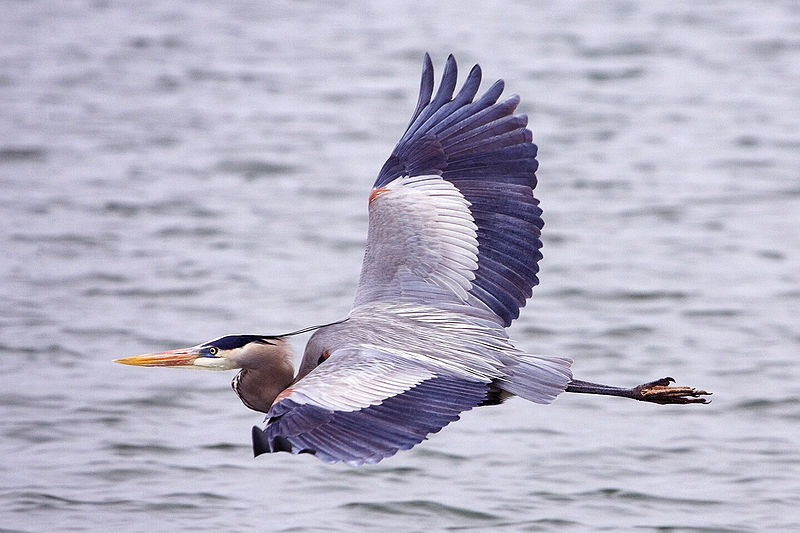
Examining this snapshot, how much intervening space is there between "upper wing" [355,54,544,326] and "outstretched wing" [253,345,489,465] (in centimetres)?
76

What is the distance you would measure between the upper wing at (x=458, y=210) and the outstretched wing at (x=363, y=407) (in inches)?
29.7

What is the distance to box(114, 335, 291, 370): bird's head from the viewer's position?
6.39m

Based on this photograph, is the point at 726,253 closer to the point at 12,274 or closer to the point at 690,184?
the point at 690,184

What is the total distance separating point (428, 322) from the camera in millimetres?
6344

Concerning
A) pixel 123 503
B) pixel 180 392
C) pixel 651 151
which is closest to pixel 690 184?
pixel 651 151

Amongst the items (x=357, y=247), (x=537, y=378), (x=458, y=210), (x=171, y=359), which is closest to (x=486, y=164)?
(x=458, y=210)

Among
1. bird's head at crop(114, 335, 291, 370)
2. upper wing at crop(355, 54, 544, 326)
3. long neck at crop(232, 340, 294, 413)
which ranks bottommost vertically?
long neck at crop(232, 340, 294, 413)

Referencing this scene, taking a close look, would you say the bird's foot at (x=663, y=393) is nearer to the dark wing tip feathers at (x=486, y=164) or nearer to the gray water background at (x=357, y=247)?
the dark wing tip feathers at (x=486, y=164)

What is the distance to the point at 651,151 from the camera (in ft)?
44.8

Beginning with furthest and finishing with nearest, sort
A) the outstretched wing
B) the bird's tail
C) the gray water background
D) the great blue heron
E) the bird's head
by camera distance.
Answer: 1. the gray water background
2. the bird's head
3. the bird's tail
4. the great blue heron
5. the outstretched wing

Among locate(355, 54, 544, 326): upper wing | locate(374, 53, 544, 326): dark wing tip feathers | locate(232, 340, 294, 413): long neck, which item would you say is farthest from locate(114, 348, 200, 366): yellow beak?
locate(374, 53, 544, 326): dark wing tip feathers

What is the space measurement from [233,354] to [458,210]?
122cm

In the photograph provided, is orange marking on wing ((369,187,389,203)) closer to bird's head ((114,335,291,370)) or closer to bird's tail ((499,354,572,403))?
bird's head ((114,335,291,370))

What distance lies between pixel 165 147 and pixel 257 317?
4.52 metres
